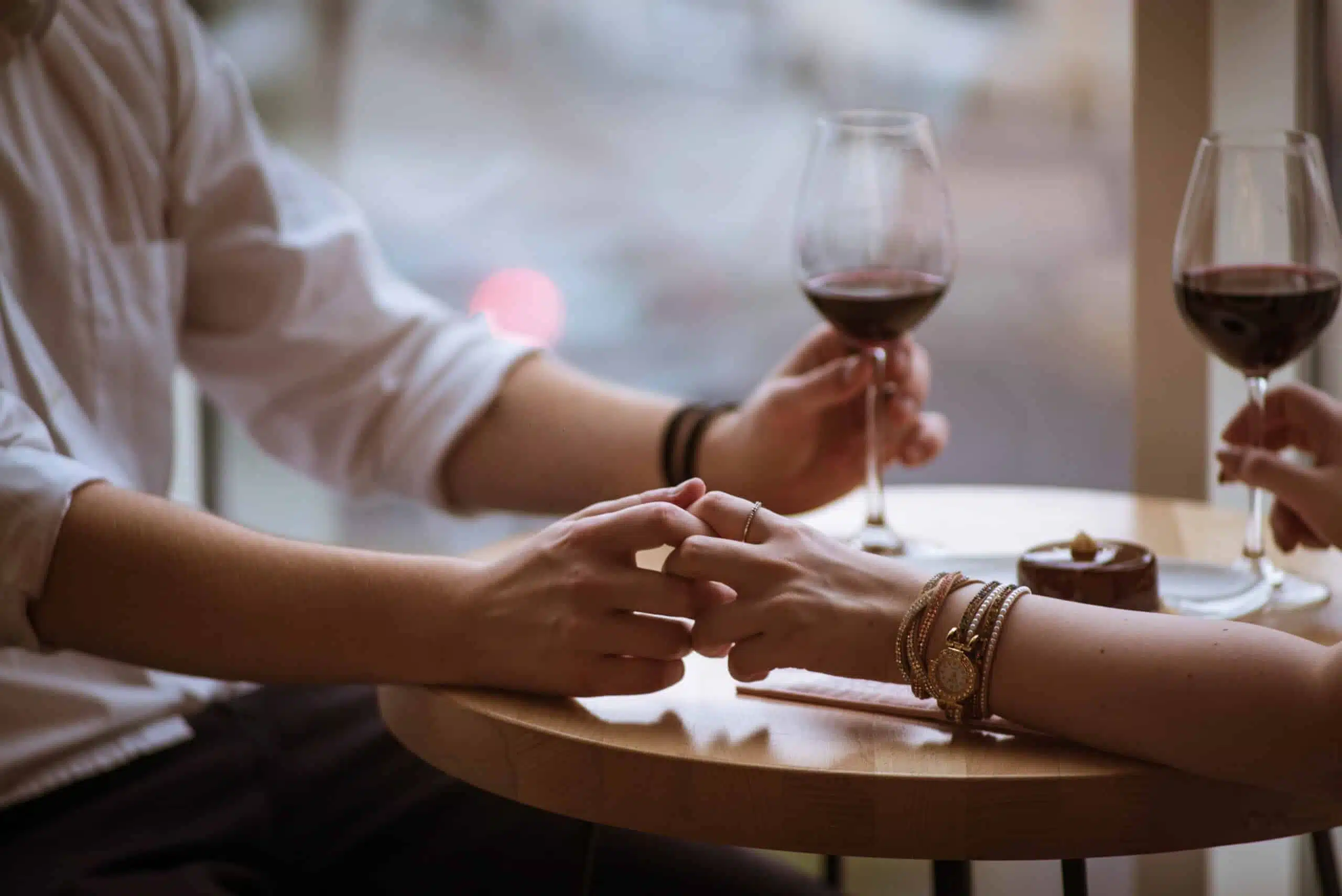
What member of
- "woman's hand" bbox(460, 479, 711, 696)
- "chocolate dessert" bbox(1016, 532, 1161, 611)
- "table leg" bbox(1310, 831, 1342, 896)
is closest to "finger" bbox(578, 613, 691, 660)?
"woman's hand" bbox(460, 479, 711, 696)

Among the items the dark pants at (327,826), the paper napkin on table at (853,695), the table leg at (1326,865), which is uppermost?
the paper napkin on table at (853,695)

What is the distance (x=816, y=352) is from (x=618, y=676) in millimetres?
581

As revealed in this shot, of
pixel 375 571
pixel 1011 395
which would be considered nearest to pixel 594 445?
pixel 375 571

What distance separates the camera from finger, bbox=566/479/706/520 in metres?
1.01

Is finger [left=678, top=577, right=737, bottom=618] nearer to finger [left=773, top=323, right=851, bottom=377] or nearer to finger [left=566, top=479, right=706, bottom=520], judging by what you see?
finger [left=566, top=479, right=706, bottom=520]

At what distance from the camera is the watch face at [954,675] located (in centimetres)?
89

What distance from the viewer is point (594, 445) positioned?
1.48 metres

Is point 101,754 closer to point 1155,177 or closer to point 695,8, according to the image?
point 1155,177

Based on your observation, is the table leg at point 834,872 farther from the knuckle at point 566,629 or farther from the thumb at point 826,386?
the knuckle at point 566,629

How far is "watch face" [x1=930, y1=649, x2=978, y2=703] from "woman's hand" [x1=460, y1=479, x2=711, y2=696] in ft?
0.57

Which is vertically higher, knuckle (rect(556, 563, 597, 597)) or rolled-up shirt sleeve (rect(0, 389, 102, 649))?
rolled-up shirt sleeve (rect(0, 389, 102, 649))

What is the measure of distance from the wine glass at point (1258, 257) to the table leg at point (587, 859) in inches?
18.9

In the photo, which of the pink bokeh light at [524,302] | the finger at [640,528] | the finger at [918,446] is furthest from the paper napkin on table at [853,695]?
the pink bokeh light at [524,302]

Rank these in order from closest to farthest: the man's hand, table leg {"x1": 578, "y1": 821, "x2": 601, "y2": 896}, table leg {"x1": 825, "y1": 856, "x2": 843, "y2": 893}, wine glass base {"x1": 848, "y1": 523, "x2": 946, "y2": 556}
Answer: table leg {"x1": 578, "y1": 821, "x2": 601, "y2": 896} → wine glass base {"x1": 848, "y1": 523, "x2": 946, "y2": 556} → the man's hand → table leg {"x1": 825, "y1": 856, "x2": 843, "y2": 893}
